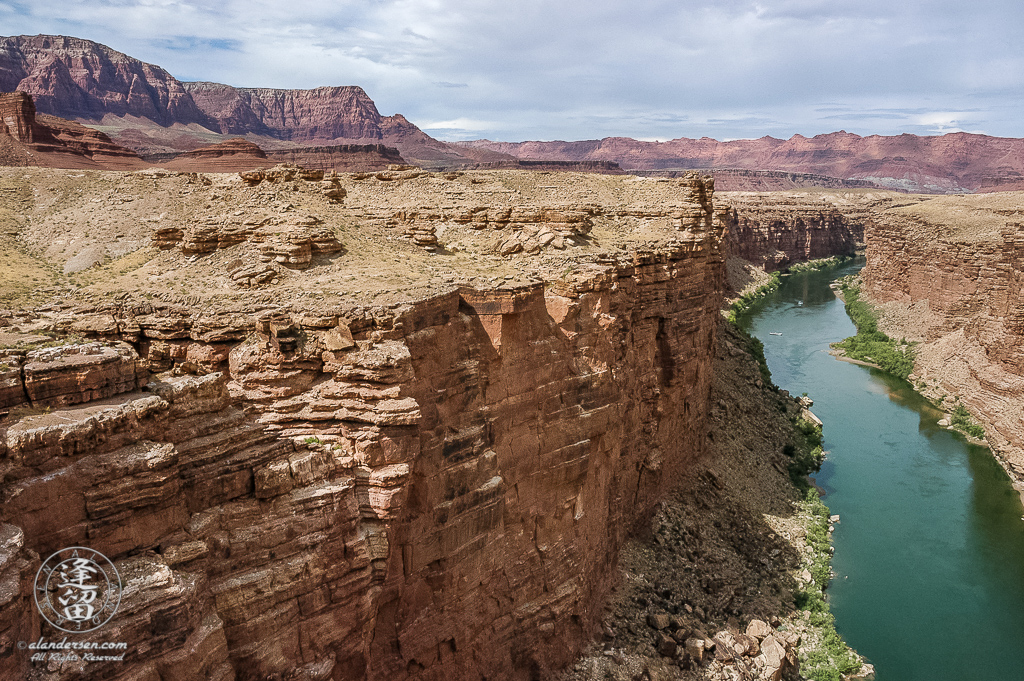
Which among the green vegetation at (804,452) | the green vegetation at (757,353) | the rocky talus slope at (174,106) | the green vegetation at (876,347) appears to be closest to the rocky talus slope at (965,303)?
the green vegetation at (876,347)

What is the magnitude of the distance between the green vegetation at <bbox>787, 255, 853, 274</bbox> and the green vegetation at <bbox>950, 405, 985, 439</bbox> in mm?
60793

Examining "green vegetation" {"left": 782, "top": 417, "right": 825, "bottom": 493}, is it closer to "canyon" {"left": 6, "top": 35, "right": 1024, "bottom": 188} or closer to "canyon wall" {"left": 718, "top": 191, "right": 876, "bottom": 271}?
"canyon wall" {"left": 718, "top": 191, "right": 876, "bottom": 271}

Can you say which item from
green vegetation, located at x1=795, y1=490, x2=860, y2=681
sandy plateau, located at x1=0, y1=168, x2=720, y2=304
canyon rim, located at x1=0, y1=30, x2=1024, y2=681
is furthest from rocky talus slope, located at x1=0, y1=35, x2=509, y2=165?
green vegetation, located at x1=795, y1=490, x2=860, y2=681

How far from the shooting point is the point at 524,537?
17.7 meters

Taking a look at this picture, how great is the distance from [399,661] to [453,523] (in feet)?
9.88

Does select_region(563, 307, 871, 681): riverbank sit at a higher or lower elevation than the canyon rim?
lower

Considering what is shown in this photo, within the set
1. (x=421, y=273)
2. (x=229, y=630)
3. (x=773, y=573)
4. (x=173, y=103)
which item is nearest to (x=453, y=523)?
(x=229, y=630)

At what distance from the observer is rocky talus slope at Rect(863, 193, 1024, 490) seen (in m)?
40.8

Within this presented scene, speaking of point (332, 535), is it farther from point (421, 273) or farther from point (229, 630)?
point (421, 273)

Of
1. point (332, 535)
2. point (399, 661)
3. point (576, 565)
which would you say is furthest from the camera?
point (576, 565)

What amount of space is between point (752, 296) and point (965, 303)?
27.4 metres

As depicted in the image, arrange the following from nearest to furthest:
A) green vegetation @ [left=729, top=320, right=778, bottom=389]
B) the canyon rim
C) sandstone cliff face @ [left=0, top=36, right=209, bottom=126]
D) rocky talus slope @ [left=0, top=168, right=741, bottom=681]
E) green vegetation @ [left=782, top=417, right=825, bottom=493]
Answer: rocky talus slope @ [left=0, top=168, right=741, bottom=681] < the canyon rim < green vegetation @ [left=782, top=417, right=825, bottom=493] < green vegetation @ [left=729, top=320, right=778, bottom=389] < sandstone cliff face @ [left=0, top=36, right=209, bottom=126]

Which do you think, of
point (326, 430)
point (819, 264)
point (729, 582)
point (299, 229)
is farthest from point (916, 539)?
point (819, 264)

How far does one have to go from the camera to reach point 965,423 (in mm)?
41688
